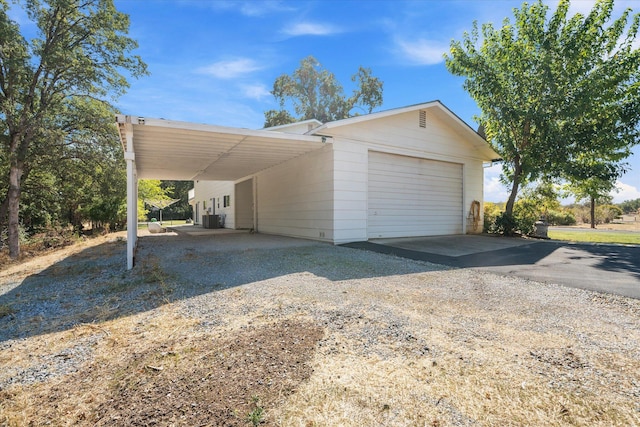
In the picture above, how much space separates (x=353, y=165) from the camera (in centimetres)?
916

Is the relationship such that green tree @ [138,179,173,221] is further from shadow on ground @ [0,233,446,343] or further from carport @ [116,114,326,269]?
shadow on ground @ [0,233,446,343]

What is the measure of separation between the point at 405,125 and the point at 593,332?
333 inches

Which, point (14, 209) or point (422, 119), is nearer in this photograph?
point (14, 209)

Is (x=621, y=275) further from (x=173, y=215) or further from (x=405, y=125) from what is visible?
(x=173, y=215)

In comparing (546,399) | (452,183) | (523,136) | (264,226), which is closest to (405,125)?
(452,183)

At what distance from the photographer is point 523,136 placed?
11180mm

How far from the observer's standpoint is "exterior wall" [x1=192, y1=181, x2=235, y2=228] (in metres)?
19.0

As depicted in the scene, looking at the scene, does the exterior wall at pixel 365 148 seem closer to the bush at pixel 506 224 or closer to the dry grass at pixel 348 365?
the bush at pixel 506 224

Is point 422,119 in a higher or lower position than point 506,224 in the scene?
higher

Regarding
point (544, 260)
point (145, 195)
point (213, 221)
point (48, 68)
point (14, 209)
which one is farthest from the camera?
Answer: point (145, 195)

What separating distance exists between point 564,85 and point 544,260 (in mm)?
7118

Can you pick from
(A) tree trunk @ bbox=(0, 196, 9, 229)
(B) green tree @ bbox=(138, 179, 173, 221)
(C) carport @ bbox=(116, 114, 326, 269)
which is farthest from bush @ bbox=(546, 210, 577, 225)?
(A) tree trunk @ bbox=(0, 196, 9, 229)

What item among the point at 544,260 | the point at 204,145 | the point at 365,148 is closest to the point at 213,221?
the point at 204,145

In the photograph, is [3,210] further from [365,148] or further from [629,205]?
[629,205]
